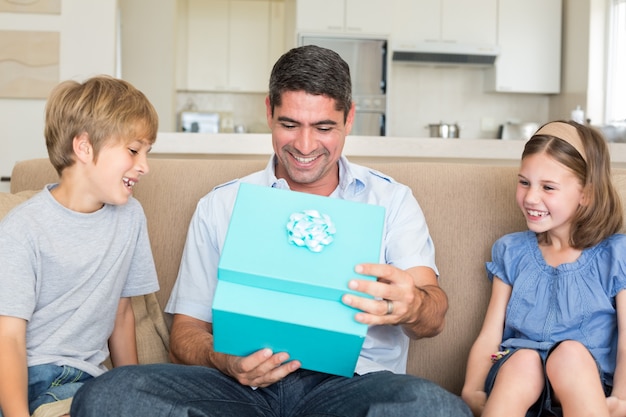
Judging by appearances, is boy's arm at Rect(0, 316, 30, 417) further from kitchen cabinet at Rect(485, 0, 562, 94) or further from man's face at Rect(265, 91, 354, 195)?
kitchen cabinet at Rect(485, 0, 562, 94)

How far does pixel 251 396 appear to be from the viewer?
52.5 inches

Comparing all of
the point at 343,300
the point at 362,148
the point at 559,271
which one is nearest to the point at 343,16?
the point at 362,148

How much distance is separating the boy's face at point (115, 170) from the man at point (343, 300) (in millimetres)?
259

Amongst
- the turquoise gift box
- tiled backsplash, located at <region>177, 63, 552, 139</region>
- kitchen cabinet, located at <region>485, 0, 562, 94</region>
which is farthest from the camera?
tiled backsplash, located at <region>177, 63, 552, 139</region>

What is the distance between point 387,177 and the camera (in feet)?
5.55

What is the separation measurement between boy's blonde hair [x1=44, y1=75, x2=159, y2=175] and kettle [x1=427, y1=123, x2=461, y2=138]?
194 inches

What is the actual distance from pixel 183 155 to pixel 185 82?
11.3ft

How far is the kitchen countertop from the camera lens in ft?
11.0

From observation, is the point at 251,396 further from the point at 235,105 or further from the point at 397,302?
the point at 235,105

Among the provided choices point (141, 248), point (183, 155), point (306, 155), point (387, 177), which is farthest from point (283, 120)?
point (183, 155)

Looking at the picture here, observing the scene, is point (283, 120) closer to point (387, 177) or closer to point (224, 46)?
point (387, 177)

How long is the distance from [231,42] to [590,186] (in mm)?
5706

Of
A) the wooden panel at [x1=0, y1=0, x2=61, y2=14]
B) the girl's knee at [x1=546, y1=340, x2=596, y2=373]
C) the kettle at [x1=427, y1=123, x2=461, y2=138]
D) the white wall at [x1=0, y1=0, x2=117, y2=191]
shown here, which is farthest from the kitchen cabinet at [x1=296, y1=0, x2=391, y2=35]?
the girl's knee at [x1=546, y1=340, x2=596, y2=373]

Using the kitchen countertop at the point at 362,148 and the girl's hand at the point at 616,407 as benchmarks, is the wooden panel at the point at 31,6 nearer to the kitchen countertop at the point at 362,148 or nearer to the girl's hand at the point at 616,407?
the kitchen countertop at the point at 362,148
